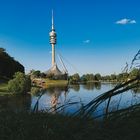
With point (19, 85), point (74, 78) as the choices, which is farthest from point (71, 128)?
point (19, 85)

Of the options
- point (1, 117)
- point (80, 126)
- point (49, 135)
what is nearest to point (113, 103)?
point (80, 126)

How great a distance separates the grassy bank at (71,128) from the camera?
120 inches

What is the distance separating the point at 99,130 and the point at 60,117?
65 centimetres

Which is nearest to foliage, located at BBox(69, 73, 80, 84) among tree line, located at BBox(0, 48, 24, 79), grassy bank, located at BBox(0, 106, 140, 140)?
grassy bank, located at BBox(0, 106, 140, 140)

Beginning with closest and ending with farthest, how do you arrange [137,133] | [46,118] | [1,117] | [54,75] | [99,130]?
[137,133] → [99,130] → [46,118] → [1,117] → [54,75]

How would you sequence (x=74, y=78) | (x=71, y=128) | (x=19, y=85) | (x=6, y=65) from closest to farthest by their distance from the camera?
(x=71, y=128), (x=74, y=78), (x=19, y=85), (x=6, y=65)

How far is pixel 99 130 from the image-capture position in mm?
3146

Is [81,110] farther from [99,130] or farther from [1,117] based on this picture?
[1,117]

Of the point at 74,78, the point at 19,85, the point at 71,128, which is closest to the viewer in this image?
the point at 71,128

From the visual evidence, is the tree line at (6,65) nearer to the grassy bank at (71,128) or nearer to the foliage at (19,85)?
the foliage at (19,85)

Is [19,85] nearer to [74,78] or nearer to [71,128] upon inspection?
[74,78]

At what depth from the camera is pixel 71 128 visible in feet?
10.6

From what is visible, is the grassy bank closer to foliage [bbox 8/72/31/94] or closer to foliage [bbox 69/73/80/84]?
foliage [bbox 69/73/80/84]

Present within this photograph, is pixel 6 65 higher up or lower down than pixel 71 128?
higher up
